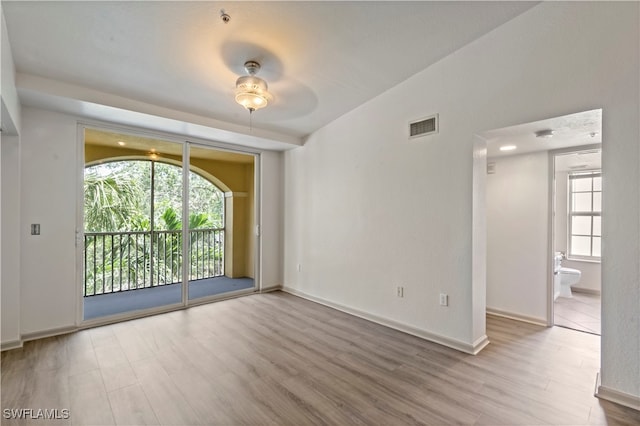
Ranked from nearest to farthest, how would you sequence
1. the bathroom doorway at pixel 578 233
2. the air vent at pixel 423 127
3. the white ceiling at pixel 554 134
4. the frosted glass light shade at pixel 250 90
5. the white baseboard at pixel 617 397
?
the white baseboard at pixel 617 397 → the white ceiling at pixel 554 134 → the frosted glass light shade at pixel 250 90 → the air vent at pixel 423 127 → the bathroom doorway at pixel 578 233

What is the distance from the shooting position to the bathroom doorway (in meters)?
4.38

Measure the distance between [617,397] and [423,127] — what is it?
2.60 m

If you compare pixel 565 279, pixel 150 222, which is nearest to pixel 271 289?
pixel 150 222

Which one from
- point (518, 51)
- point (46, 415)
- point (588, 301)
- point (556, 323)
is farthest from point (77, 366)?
point (588, 301)

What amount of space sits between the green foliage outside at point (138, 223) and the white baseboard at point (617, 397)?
15.3ft

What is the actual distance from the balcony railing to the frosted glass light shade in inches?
103

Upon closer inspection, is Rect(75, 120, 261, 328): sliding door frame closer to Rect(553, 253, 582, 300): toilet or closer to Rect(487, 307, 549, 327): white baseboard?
Rect(487, 307, 549, 327): white baseboard

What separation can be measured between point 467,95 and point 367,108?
1.22 metres

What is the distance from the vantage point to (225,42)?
2.39 m

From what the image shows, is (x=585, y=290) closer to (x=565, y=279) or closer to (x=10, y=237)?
(x=565, y=279)

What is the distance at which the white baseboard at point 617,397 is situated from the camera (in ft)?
6.41
